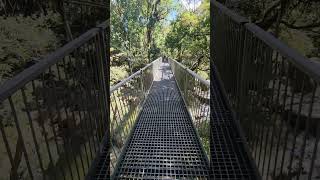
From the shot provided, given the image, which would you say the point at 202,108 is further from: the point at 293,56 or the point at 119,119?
the point at 293,56

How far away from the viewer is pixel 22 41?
3.76 meters

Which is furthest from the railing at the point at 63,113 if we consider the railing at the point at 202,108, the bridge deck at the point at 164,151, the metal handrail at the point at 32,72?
the railing at the point at 202,108

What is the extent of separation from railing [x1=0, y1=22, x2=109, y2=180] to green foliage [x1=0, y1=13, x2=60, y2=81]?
1.01 m

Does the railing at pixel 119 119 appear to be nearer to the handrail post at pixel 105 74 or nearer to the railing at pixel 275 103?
the handrail post at pixel 105 74

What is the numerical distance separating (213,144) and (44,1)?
8.76 feet

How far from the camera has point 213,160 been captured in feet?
10.2

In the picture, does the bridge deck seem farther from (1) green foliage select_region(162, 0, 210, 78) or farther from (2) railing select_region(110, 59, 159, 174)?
(1) green foliage select_region(162, 0, 210, 78)

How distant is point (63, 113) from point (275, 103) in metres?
1.55

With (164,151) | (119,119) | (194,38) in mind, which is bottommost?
(164,151)

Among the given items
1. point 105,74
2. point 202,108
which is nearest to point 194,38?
point 202,108

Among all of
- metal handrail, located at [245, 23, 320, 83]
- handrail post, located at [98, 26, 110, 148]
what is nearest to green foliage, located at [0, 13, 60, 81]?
handrail post, located at [98, 26, 110, 148]

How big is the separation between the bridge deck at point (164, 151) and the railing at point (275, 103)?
769 mm

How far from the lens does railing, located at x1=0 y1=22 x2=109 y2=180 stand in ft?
6.30

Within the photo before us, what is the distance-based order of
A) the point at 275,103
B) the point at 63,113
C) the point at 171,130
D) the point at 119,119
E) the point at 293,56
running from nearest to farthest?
the point at 293,56, the point at 275,103, the point at 63,113, the point at 119,119, the point at 171,130
